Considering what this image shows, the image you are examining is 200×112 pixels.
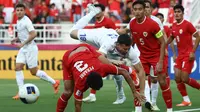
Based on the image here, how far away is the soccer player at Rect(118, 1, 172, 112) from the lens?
15.9 m

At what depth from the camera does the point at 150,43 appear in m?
16.5

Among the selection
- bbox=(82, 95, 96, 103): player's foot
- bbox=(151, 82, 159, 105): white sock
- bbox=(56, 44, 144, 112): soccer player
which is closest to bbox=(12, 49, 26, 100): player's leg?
bbox=(82, 95, 96, 103): player's foot

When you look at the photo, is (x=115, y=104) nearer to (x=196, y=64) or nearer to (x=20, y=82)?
(x=20, y=82)

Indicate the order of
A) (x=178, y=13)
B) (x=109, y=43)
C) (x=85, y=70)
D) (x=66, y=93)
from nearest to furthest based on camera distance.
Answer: (x=85, y=70) → (x=66, y=93) → (x=109, y=43) → (x=178, y=13)

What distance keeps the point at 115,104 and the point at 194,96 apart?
3438 mm

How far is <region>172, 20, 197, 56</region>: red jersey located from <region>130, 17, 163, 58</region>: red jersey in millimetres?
1710

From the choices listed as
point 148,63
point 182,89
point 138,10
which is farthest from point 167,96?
point 182,89

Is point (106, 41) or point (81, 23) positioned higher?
point (81, 23)

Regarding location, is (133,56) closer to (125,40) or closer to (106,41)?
(106,41)

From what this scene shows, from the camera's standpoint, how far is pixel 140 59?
16.8 meters

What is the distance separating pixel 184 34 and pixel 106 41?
4.02 meters

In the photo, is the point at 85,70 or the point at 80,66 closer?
the point at 85,70

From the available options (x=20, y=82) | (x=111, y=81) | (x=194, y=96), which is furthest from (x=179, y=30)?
(x=111, y=81)

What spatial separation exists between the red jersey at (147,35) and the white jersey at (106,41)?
2.40ft
